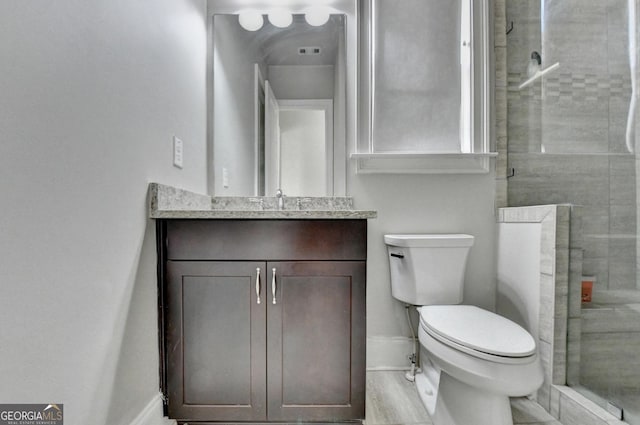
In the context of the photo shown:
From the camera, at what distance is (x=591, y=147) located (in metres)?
1.49

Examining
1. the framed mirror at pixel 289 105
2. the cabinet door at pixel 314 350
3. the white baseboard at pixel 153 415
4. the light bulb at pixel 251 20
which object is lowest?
the white baseboard at pixel 153 415

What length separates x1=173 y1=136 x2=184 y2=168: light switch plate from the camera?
134 cm

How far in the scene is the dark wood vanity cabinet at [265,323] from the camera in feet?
3.68

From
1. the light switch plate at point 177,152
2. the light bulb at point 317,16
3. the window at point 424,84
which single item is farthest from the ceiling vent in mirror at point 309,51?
the light switch plate at point 177,152

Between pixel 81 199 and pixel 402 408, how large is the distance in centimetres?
149

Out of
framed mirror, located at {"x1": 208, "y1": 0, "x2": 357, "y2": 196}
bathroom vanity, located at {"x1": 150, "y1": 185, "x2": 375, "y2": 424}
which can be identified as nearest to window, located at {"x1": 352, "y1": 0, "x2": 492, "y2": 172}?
framed mirror, located at {"x1": 208, "y1": 0, "x2": 357, "y2": 196}

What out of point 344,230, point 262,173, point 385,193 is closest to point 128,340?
point 344,230

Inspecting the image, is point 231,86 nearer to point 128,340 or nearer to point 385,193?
point 385,193

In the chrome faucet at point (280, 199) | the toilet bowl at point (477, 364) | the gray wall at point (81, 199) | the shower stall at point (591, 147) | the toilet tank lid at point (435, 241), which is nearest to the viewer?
the gray wall at point (81, 199)

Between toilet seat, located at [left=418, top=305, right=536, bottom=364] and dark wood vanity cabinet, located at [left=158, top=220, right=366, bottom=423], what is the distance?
332 millimetres

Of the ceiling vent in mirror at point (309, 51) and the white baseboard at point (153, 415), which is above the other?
the ceiling vent in mirror at point (309, 51)

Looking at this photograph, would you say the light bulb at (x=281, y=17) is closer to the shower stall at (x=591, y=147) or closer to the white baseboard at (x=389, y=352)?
the shower stall at (x=591, y=147)

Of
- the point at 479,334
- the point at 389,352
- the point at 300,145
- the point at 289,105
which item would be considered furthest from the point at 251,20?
the point at 389,352

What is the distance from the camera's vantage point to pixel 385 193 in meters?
1.79
